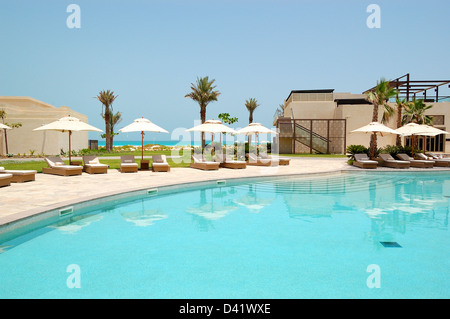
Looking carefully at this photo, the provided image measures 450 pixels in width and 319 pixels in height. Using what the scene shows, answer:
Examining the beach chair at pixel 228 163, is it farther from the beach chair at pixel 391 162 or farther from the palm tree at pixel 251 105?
the palm tree at pixel 251 105

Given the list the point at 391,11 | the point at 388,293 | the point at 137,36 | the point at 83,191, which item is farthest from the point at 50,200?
the point at 137,36

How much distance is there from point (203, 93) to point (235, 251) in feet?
83.8

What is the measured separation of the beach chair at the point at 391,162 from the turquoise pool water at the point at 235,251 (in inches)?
313

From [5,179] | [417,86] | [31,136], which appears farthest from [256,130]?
[417,86]

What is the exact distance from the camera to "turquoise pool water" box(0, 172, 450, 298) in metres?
3.78

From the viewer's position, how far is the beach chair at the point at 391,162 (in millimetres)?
16391

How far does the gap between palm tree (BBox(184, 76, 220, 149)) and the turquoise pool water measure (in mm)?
21263

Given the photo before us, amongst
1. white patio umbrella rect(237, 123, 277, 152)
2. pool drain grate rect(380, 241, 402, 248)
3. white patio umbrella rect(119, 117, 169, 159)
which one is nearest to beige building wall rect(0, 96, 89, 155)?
white patio umbrella rect(119, 117, 169, 159)

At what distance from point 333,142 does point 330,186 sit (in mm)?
21285

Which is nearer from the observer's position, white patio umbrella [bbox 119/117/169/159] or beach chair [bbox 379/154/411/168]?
white patio umbrella [bbox 119/117/169/159]

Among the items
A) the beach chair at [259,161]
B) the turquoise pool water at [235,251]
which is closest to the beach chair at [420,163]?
the beach chair at [259,161]

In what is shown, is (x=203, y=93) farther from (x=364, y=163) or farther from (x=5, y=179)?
(x=5, y=179)

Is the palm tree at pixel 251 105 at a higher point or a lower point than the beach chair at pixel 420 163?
higher

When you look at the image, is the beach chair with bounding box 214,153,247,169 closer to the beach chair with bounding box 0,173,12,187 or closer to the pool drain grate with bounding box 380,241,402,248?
the beach chair with bounding box 0,173,12,187
